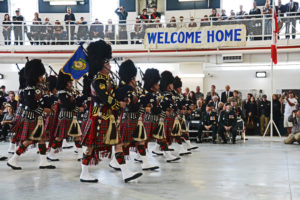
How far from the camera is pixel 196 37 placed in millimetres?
14508

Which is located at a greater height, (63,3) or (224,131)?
(63,3)

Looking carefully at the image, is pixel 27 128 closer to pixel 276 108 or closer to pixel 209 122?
pixel 209 122

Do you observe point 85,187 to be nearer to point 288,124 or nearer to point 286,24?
point 288,124

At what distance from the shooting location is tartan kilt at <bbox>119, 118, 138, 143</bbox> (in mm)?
6281

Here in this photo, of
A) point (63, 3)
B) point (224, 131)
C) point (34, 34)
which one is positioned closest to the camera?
point (224, 131)

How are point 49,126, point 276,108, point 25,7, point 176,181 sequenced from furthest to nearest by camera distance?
1. point 25,7
2. point 276,108
3. point 49,126
4. point 176,181

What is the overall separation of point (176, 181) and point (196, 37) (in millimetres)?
9794

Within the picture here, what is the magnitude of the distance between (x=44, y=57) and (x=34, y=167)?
9874 millimetres

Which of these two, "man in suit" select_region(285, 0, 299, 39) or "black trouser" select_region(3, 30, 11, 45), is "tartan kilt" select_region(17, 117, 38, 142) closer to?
"black trouser" select_region(3, 30, 11, 45)

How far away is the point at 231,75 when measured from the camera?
16.6m

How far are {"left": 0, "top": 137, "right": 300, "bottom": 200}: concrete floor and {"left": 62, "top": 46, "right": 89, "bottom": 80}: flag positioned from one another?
5.96ft

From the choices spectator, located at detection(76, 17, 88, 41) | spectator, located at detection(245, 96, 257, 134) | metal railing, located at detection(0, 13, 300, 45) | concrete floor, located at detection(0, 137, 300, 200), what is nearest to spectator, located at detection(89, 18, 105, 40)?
metal railing, located at detection(0, 13, 300, 45)

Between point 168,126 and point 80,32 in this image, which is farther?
point 80,32

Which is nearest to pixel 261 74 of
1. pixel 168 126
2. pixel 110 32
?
pixel 110 32
